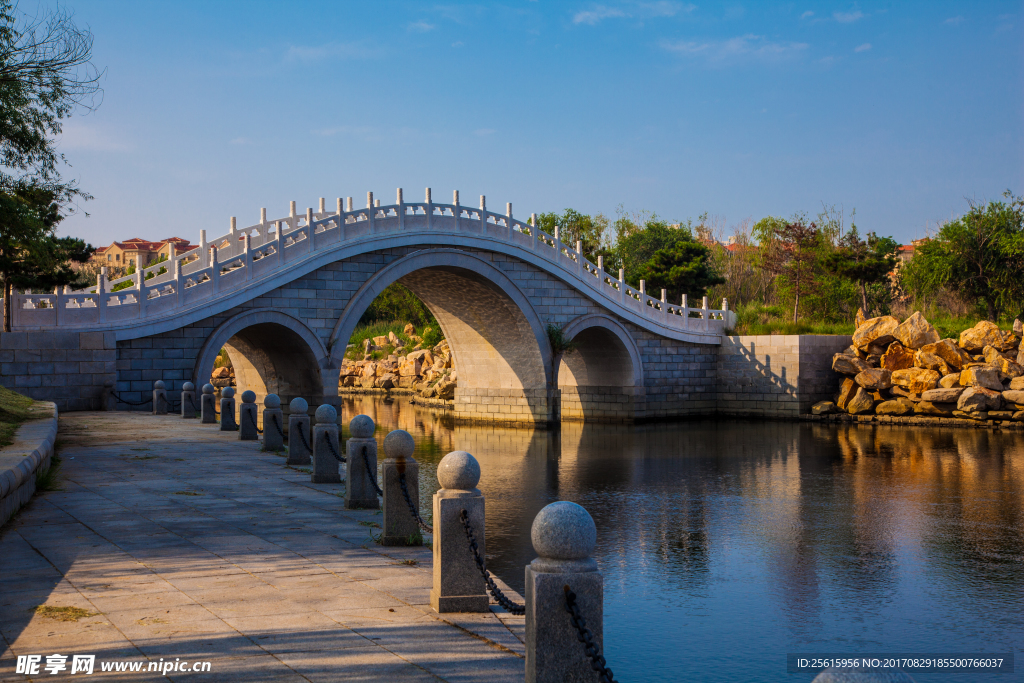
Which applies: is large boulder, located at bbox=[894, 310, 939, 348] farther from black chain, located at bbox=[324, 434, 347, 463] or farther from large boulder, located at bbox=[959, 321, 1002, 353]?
black chain, located at bbox=[324, 434, 347, 463]

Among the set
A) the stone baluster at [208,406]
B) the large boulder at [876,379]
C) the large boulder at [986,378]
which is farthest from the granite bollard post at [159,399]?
the large boulder at [986,378]

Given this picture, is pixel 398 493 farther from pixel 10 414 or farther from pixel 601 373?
pixel 601 373

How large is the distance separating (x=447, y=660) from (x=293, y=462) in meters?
6.51

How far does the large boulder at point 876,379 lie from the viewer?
2511 cm

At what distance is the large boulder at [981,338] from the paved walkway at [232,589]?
21149 millimetres

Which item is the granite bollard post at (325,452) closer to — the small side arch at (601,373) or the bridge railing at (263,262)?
the bridge railing at (263,262)

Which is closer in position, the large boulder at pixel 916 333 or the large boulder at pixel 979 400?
the large boulder at pixel 979 400

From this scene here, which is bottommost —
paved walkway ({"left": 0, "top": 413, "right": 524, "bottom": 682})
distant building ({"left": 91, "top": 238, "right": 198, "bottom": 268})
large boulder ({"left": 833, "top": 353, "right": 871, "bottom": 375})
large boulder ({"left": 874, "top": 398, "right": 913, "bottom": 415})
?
paved walkway ({"left": 0, "top": 413, "right": 524, "bottom": 682})

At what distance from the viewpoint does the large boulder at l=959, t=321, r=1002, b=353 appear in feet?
78.5

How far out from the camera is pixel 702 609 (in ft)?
25.6

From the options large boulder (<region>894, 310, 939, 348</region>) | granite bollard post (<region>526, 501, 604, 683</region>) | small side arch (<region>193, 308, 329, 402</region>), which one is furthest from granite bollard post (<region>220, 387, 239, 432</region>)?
large boulder (<region>894, 310, 939, 348</region>)

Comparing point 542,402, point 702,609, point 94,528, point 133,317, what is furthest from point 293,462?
point 542,402

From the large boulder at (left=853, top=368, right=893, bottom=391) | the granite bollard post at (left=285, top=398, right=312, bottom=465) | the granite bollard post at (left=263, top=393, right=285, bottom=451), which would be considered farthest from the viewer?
the large boulder at (left=853, top=368, right=893, bottom=391)

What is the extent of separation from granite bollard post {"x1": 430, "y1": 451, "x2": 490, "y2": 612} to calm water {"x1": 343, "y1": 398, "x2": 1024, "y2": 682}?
1939 mm
